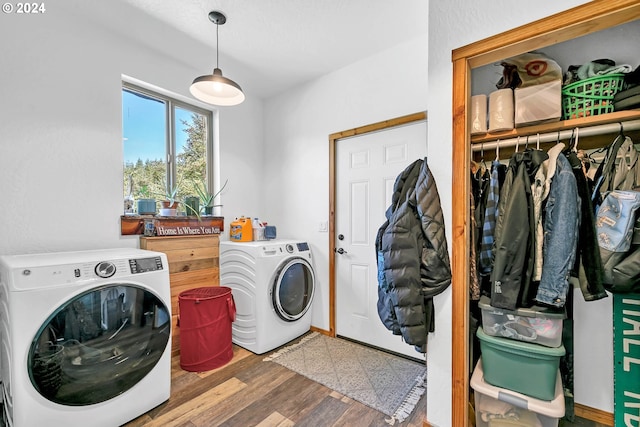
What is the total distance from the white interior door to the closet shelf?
29.0 inches

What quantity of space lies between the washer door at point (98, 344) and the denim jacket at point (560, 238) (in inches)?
80.6

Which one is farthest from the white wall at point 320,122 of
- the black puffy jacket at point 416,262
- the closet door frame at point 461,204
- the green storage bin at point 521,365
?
the green storage bin at point 521,365

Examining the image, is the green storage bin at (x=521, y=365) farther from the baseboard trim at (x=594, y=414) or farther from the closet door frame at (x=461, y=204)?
the baseboard trim at (x=594, y=414)

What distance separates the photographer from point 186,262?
2453mm

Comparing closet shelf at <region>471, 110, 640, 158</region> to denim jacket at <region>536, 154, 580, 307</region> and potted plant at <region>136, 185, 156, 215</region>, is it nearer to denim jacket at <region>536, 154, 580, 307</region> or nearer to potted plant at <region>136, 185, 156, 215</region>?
denim jacket at <region>536, 154, 580, 307</region>

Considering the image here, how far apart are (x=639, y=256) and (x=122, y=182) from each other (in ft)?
10.2

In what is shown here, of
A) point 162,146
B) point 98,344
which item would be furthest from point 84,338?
point 162,146

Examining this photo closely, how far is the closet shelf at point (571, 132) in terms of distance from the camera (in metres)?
1.28

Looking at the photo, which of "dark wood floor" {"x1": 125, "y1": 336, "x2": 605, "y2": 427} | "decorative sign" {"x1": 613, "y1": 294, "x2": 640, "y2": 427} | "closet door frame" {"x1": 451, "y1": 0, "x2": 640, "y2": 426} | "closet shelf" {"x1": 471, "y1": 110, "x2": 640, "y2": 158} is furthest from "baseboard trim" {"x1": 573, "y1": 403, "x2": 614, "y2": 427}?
"closet shelf" {"x1": 471, "y1": 110, "x2": 640, "y2": 158}

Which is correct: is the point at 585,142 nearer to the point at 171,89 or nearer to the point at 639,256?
the point at 639,256

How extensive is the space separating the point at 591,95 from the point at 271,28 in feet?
6.64

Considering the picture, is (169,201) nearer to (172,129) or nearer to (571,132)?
(172,129)

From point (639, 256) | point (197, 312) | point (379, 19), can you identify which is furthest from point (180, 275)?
point (639, 256)

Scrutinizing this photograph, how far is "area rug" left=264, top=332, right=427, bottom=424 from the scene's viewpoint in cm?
179
